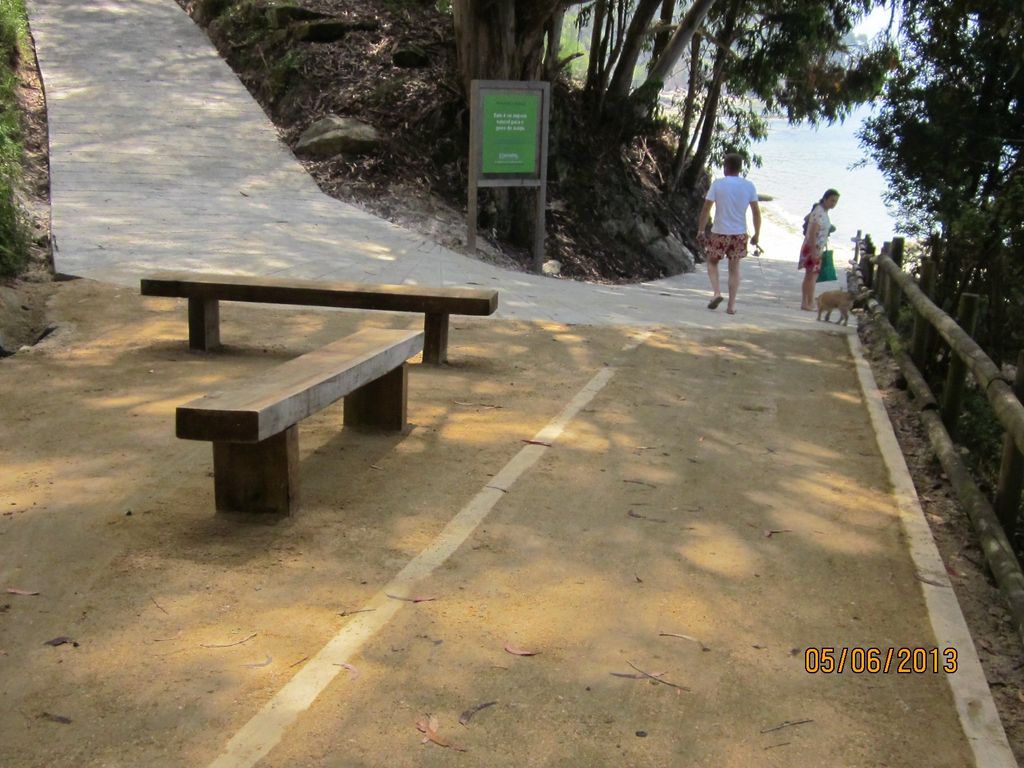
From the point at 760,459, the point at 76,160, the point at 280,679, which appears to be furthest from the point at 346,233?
the point at 280,679

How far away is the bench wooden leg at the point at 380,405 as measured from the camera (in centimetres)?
591

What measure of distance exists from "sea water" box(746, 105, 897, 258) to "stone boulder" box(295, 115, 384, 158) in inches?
346

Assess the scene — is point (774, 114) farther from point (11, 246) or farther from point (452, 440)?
point (452, 440)

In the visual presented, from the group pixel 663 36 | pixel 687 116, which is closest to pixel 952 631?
pixel 663 36

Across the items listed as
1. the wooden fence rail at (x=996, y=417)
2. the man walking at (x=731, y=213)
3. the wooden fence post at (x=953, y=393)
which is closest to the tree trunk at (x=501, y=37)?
the man walking at (x=731, y=213)

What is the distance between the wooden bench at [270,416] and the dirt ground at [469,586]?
0.57 ft

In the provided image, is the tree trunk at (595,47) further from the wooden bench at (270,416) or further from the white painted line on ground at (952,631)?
the wooden bench at (270,416)

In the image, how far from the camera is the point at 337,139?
14805mm

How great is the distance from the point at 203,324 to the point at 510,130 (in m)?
6.95

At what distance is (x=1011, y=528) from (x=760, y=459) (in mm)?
1309

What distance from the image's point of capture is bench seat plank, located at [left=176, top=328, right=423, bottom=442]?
404 centimetres

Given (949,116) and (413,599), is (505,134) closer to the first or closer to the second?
(949,116)

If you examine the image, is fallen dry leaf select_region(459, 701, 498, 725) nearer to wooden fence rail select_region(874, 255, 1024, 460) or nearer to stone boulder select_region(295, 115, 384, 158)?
wooden fence rail select_region(874, 255, 1024, 460)

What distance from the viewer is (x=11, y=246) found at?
916 centimetres
